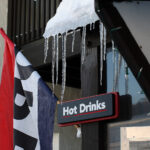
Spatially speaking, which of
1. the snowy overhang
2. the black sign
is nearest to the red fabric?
the black sign

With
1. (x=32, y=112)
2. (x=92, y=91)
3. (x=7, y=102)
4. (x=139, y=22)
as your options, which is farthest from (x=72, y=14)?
(x=7, y=102)

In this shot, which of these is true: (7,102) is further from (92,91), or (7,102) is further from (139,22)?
(139,22)

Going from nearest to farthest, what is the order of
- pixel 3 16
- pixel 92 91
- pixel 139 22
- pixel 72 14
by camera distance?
pixel 139 22 < pixel 72 14 < pixel 92 91 < pixel 3 16

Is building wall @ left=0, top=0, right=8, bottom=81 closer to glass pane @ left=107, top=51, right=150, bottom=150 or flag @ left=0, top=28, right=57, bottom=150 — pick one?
flag @ left=0, top=28, right=57, bottom=150

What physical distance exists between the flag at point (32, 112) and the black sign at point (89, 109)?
0.58 metres

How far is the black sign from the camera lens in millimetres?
5605

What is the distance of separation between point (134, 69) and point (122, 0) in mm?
369

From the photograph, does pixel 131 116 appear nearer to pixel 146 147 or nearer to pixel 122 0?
pixel 146 147

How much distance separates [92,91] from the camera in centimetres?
611

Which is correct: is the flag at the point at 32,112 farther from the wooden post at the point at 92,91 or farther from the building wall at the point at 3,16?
the building wall at the point at 3,16

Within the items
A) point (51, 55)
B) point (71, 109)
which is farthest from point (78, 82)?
point (71, 109)

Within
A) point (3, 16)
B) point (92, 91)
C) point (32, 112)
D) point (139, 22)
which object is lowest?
point (139, 22)

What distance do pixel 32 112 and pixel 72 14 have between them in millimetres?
2097

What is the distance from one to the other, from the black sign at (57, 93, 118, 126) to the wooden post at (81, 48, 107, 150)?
144 millimetres
